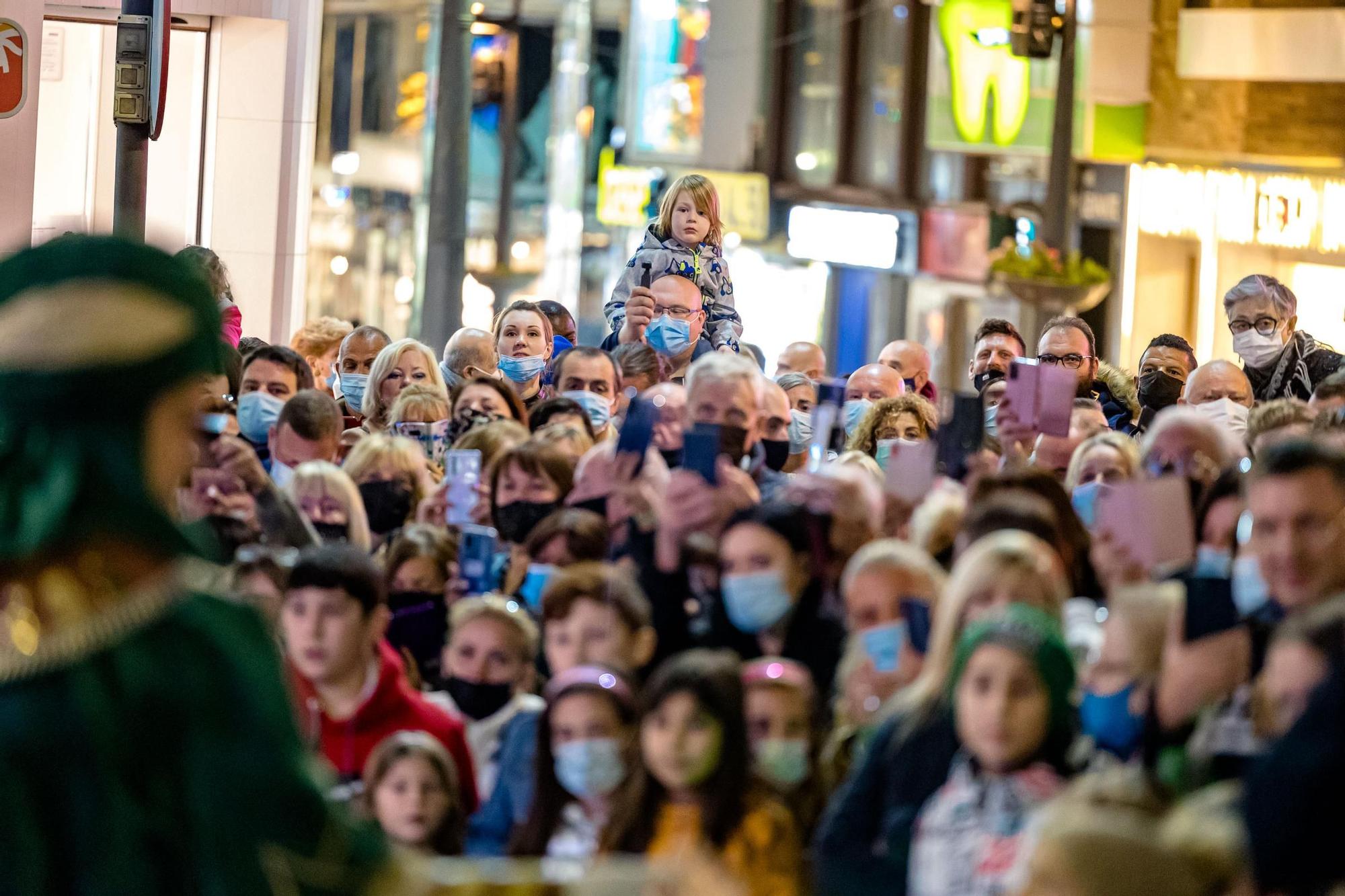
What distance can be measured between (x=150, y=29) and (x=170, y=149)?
17.3ft

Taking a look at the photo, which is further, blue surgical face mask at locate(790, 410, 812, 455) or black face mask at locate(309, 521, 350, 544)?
blue surgical face mask at locate(790, 410, 812, 455)

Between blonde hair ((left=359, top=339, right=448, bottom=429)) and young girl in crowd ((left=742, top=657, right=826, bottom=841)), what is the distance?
3980mm

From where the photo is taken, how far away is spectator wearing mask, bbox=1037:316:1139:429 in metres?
8.45

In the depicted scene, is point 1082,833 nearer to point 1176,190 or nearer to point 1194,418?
point 1194,418

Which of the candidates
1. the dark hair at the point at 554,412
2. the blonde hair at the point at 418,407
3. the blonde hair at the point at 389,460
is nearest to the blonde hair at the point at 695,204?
the blonde hair at the point at 418,407

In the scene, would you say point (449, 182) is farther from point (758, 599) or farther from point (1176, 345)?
point (758, 599)

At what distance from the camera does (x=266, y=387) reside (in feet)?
24.5

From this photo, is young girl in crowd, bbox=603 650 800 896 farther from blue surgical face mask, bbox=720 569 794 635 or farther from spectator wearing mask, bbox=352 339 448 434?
spectator wearing mask, bbox=352 339 448 434

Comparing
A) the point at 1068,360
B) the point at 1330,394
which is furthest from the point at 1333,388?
the point at 1068,360

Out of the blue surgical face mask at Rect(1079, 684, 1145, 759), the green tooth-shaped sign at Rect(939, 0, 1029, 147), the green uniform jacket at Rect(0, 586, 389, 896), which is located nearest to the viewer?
the green uniform jacket at Rect(0, 586, 389, 896)

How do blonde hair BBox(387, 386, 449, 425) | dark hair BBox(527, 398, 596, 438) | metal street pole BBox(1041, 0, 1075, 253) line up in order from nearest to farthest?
dark hair BBox(527, 398, 596, 438) → blonde hair BBox(387, 386, 449, 425) → metal street pole BBox(1041, 0, 1075, 253)

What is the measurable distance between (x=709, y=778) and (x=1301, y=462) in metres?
1.15

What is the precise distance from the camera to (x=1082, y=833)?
2.99m

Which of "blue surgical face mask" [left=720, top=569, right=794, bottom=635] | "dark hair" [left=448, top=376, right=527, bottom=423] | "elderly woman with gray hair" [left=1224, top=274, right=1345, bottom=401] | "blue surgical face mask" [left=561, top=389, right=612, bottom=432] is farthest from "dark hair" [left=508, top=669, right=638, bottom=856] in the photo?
"elderly woman with gray hair" [left=1224, top=274, right=1345, bottom=401]
